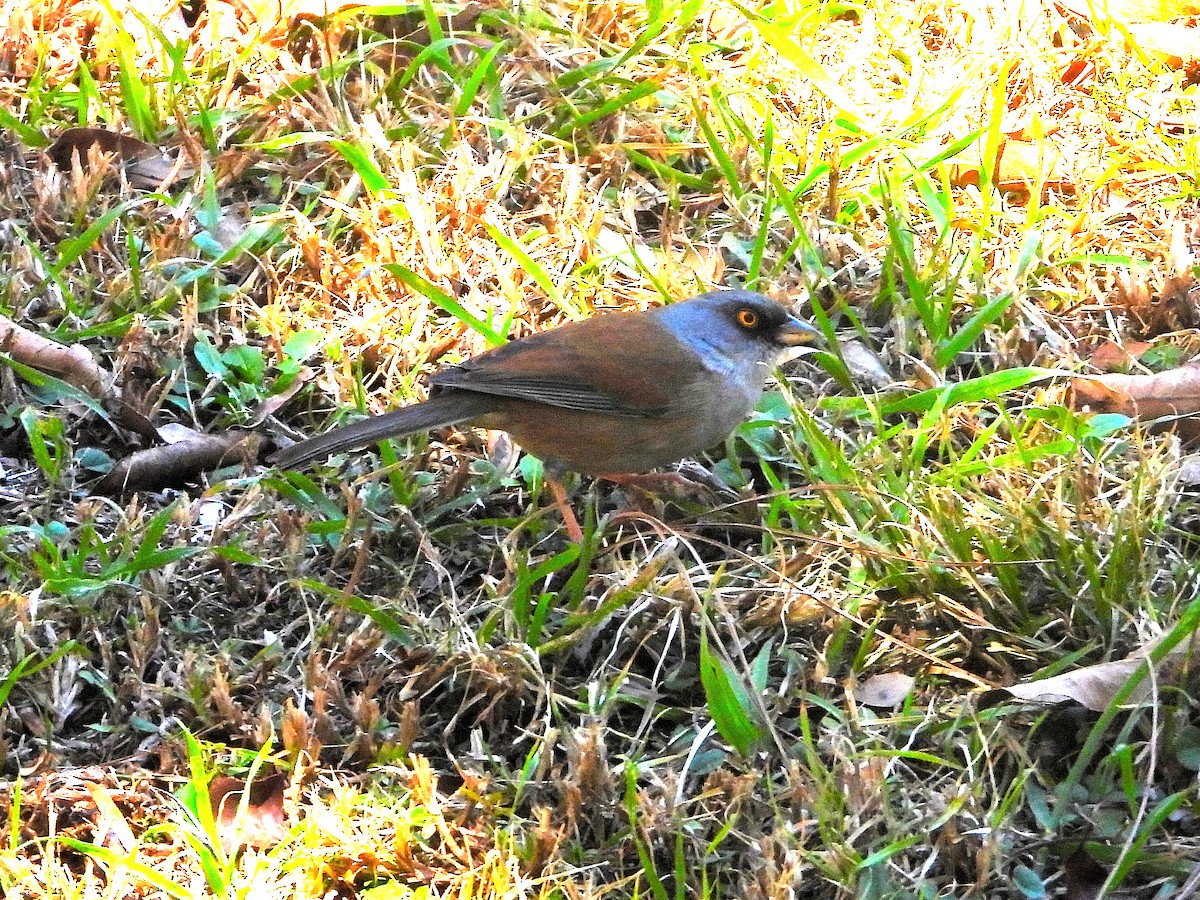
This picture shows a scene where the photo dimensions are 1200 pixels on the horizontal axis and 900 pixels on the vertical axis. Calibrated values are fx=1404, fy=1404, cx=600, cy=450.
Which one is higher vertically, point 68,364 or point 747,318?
point 747,318

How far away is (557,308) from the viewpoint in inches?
196

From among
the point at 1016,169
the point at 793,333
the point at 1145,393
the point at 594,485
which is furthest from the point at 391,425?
the point at 1016,169

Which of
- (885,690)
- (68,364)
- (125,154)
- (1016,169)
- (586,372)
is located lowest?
(885,690)

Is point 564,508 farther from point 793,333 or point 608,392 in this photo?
point 793,333

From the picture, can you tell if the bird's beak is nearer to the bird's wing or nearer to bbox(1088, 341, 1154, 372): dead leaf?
the bird's wing

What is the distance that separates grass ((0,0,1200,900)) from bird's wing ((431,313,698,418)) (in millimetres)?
345

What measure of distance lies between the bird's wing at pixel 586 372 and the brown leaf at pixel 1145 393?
1261mm

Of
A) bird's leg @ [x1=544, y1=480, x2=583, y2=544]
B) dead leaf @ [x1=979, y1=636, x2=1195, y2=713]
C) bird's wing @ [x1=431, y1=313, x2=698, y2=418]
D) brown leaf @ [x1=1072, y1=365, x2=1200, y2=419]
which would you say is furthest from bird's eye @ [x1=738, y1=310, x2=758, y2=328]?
dead leaf @ [x1=979, y1=636, x2=1195, y2=713]

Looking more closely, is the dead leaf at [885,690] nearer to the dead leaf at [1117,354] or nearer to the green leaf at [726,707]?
the green leaf at [726,707]

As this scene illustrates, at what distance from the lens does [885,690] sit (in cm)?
358

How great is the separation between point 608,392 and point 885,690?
51.1 inches

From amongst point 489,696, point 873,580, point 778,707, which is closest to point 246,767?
point 489,696

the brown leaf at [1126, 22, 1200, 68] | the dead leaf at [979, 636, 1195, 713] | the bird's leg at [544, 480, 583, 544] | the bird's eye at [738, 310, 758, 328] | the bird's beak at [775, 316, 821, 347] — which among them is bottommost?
the bird's leg at [544, 480, 583, 544]

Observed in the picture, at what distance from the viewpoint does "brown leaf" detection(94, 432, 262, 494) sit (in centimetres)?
434
